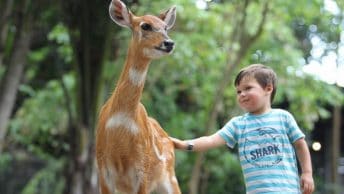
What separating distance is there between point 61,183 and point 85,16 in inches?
230

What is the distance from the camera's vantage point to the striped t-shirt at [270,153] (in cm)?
312

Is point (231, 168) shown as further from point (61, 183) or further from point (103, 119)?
point (103, 119)

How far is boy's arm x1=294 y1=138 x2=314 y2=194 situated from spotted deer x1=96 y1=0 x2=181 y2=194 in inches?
30.1

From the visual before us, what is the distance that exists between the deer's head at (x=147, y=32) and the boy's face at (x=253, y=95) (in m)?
0.52

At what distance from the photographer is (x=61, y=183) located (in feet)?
44.0

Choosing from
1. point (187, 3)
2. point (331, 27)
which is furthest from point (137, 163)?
point (331, 27)

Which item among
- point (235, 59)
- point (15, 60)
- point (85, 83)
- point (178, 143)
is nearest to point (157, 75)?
point (235, 59)

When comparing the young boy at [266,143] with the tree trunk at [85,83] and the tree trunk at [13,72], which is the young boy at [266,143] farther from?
the tree trunk at [13,72]

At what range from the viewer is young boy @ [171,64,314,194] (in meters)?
3.12

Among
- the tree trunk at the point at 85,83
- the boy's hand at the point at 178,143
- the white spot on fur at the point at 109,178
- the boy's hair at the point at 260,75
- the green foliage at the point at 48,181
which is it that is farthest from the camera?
the green foliage at the point at 48,181

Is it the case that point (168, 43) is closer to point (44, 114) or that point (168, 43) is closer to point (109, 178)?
point (109, 178)

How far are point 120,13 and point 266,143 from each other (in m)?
1.00

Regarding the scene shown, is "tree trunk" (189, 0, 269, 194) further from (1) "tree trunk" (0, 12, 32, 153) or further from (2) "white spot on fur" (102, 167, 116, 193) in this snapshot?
(2) "white spot on fur" (102, 167, 116, 193)

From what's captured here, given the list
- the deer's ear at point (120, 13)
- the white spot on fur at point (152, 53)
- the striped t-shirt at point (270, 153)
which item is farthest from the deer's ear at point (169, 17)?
the striped t-shirt at point (270, 153)
